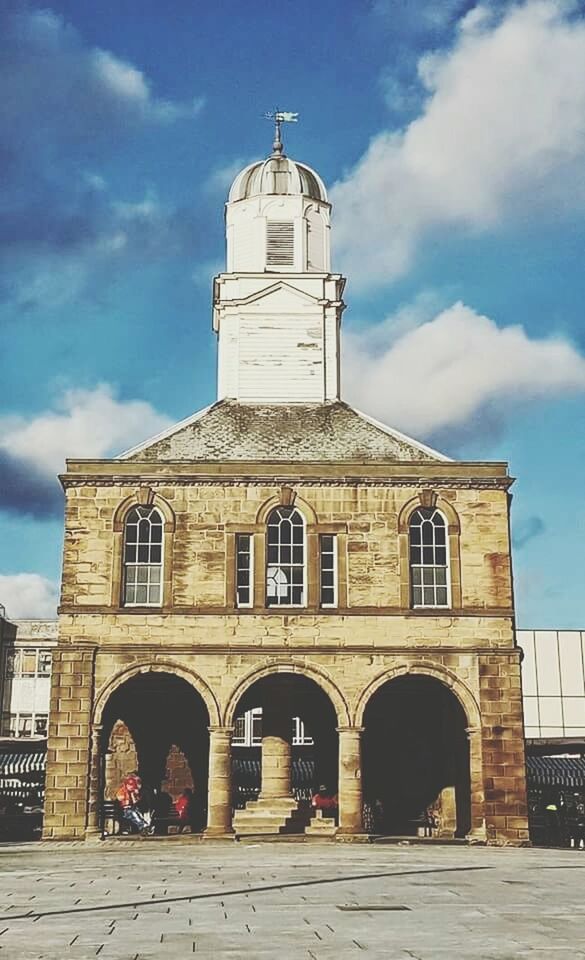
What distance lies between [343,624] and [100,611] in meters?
6.31

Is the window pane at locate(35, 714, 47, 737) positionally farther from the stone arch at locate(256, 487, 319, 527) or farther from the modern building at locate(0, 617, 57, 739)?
the stone arch at locate(256, 487, 319, 527)

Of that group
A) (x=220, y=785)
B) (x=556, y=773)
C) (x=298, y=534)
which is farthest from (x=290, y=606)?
(x=556, y=773)

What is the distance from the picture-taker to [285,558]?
29969 millimetres

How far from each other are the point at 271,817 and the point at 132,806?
3.79 meters

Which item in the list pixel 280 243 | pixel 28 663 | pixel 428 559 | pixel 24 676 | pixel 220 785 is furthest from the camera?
pixel 28 663

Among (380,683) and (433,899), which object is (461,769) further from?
(433,899)

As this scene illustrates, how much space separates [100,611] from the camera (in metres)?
29.1

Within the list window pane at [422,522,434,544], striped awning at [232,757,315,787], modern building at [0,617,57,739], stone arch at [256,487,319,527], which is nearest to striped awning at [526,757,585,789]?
striped awning at [232,757,315,787]

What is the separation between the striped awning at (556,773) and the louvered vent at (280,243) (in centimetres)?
1877

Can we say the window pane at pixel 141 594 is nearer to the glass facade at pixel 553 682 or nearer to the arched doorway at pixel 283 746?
the arched doorway at pixel 283 746

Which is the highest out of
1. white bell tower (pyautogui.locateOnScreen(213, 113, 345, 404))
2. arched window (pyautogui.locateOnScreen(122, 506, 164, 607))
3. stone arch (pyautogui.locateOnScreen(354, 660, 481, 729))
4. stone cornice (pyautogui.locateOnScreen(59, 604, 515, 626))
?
white bell tower (pyautogui.locateOnScreen(213, 113, 345, 404))

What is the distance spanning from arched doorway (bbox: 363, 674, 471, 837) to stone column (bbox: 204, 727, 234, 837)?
15.0 feet

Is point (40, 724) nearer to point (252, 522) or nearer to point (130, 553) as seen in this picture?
point (130, 553)

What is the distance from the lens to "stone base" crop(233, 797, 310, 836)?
30.2m
